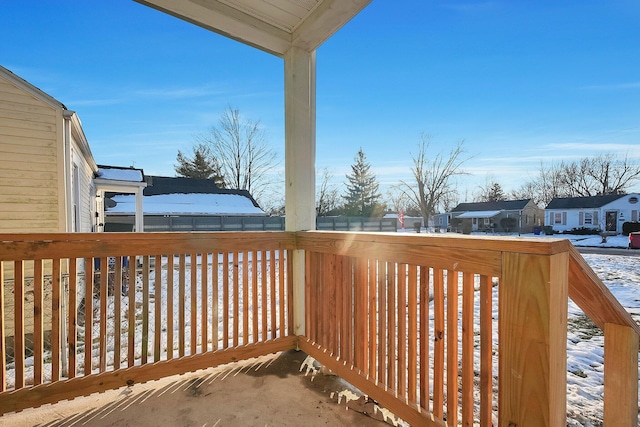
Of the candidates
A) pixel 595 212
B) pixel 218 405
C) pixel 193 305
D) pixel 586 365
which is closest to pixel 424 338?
pixel 218 405

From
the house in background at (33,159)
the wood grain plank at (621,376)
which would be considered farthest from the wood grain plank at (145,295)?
the house in background at (33,159)

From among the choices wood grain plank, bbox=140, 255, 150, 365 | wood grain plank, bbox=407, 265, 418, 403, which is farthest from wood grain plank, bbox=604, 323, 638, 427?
wood grain plank, bbox=140, 255, 150, 365

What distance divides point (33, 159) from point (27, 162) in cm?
8

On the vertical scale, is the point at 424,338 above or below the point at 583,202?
below

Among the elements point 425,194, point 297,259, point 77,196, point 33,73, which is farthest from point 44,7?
point 425,194

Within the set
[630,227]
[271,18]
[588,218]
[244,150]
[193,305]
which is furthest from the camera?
[588,218]

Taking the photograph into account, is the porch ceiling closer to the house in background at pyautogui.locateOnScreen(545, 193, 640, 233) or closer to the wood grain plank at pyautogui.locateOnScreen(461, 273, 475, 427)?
the wood grain plank at pyautogui.locateOnScreen(461, 273, 475, 427)

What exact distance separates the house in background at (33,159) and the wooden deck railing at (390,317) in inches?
150

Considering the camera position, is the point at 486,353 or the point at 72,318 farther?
the point at 72,318

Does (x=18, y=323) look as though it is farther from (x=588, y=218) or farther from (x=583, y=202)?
(x=588, y=218)

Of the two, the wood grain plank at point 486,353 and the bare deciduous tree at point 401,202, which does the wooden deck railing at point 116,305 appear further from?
the bare deciduous tree at point 401,202

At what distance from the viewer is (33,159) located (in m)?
4.51

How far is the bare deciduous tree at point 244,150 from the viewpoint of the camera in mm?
8883

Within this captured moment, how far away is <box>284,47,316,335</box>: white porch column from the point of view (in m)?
2.34
